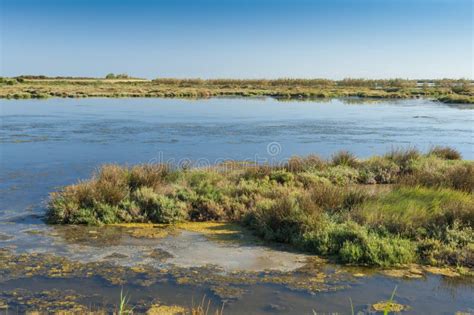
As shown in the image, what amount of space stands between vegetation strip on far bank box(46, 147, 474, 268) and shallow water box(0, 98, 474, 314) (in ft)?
1.78

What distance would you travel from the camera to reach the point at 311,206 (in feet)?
31.7

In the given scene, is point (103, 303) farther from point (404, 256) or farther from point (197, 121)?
point (197, 121)

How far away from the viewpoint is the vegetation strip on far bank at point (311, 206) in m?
8.47

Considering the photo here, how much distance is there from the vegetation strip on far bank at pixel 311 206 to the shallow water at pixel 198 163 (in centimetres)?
54

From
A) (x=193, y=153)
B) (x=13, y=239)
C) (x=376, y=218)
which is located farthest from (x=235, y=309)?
(x=193, y=153)

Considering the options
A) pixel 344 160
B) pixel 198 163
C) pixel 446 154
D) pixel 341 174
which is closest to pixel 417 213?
pixel 341 174

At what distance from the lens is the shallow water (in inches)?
269

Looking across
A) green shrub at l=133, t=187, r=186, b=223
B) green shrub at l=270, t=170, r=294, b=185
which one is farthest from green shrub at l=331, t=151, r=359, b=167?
green shrub at l=133, t=187, r=186, b=223

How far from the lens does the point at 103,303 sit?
6.42 metres

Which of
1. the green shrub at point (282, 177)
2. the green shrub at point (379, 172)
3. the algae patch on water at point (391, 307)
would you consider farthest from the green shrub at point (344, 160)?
the algae patch on water at point (391, 307)

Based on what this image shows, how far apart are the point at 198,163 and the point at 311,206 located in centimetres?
785

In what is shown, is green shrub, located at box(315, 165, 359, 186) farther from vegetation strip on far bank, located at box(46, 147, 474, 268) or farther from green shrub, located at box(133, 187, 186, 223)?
green shrub, located at box(133, 187, 186, 223)

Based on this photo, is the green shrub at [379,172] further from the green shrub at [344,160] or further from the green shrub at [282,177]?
the green shrub at [282,177]

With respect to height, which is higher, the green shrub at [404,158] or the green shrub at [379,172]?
the green shrub at [404,158]
